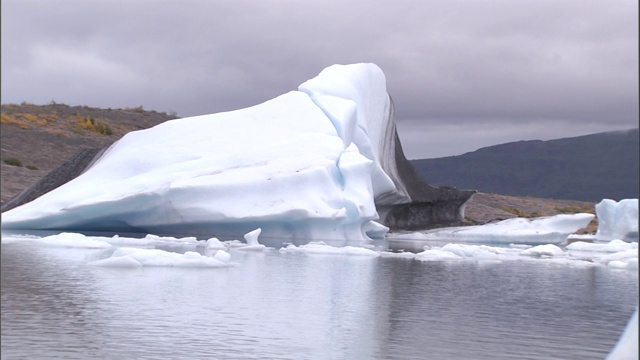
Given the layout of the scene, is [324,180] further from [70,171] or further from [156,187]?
[70,171]

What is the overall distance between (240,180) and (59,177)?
747 cm

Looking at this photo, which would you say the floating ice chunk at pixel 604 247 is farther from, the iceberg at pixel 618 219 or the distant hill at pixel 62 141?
the distant hill at pixel 62 141

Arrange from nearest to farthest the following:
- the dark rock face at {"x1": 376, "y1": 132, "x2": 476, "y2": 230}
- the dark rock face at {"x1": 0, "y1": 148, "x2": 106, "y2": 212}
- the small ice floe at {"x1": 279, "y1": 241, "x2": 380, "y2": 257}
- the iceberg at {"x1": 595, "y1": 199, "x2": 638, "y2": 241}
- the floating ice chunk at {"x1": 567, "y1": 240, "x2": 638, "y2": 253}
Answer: the small ice floe at {"x1": 279, "y1": 241, "x2": 380, "y2": 257}
the dark rock face at {"x1": 0, "y1": 148, "x2": 106, "y2": 212}
the floating ice chunk at {"x1": 567, "y1": 240, "x2": 638, "y2": 253}
the dark rock face at {"x1": 376, "y1": 132, "x2": 476, "y2": 230}
the iceberg at {"x1": 595, "y1": 199, "x2": 638, "y2": 241}

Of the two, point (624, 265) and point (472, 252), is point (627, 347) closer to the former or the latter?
point (624, 265)

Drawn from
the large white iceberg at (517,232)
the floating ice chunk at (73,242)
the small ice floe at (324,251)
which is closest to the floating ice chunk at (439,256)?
the small ice floe at (324,251)

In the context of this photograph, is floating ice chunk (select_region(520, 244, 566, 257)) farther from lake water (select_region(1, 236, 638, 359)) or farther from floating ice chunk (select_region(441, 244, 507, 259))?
lake water (select_region(1, 236, 638, 359))

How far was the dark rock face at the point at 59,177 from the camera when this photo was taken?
912 inches

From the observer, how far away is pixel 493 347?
7.25 meters

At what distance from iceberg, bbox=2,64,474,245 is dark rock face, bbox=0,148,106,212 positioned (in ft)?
0.19

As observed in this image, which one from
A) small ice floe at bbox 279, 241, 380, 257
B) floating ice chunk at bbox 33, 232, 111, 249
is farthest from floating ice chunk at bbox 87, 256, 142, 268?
small ice floe at bbox 279, 241, 380, 257

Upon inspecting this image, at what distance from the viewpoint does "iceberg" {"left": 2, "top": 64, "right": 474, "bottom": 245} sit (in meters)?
18.4

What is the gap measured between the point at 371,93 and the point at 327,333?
20.5m

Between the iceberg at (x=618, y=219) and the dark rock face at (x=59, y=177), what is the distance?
16.6 m

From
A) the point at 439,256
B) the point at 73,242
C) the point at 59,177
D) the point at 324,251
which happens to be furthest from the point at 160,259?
the point at 59,177
